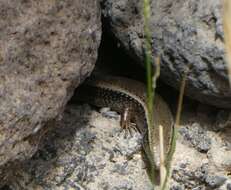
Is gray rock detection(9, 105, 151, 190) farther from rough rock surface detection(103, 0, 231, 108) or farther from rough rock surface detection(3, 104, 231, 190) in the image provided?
rough rock surface detection(103, 0, 231, 108)

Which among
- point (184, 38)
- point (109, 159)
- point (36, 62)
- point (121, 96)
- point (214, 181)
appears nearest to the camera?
point (36, 62)

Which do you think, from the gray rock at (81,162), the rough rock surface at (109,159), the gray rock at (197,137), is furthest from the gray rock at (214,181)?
the gray rock at (81,162)

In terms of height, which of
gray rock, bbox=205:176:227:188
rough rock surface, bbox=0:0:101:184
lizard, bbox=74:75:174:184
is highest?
rough rock surface, bbox=0:0:101:184

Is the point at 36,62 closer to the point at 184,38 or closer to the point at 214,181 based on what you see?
the point at 184,38

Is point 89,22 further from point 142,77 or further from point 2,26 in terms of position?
point 142,77

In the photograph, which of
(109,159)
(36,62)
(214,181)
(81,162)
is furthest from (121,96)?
(36,62)

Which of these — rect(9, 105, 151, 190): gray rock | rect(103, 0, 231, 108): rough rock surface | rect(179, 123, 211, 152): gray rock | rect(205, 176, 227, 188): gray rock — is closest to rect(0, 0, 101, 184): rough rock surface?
rect(103, 0, 231, 108): rough rock surface

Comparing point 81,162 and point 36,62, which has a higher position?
point 36,62
